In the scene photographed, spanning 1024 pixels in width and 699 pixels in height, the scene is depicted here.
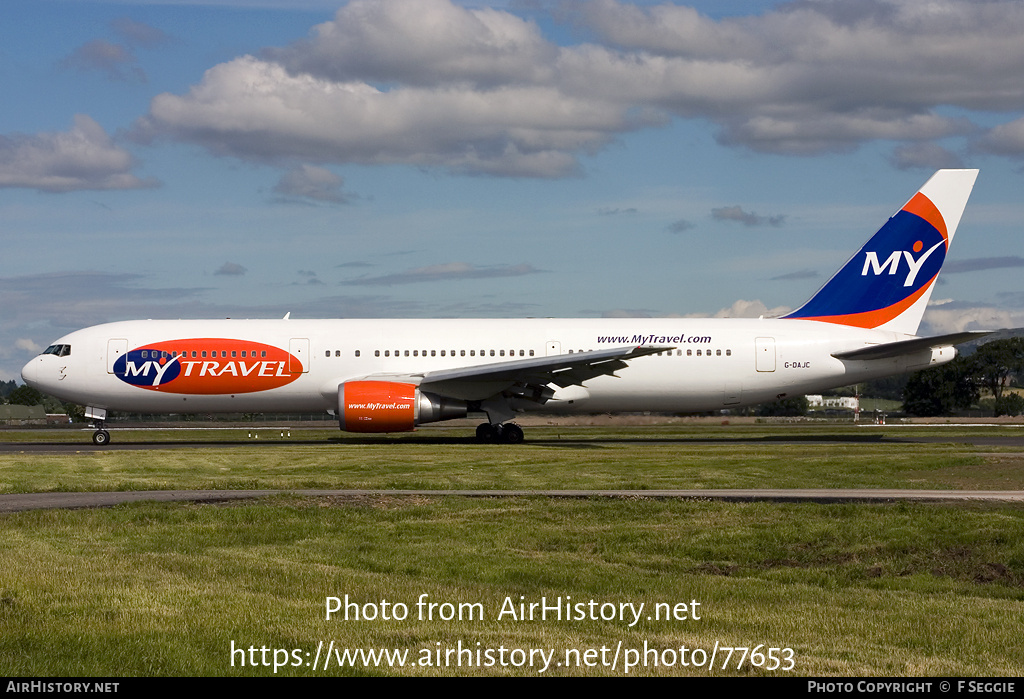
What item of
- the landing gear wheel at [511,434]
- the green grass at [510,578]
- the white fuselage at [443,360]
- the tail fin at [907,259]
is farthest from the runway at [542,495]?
the tail fin at [907,259]

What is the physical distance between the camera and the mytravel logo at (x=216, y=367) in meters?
33.2

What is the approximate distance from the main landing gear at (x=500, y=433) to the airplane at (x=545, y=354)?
0.05 meters

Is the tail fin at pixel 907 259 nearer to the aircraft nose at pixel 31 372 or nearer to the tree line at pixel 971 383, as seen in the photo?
the aircraft nose at pixel 31 372

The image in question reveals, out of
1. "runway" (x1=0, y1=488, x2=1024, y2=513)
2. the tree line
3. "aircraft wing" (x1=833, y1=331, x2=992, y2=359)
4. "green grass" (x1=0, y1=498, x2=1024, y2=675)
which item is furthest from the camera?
the tree line

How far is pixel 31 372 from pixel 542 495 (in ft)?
76.9

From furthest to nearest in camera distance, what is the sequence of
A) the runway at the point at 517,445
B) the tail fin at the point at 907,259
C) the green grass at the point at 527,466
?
the tail fin at the point at 907,259 → the runway at the point at 517,445 → the green grass at the point at 527,466

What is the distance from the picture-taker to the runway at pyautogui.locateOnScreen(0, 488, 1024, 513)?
17.1 m

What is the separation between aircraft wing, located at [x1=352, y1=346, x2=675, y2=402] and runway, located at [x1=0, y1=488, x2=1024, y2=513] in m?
11.9

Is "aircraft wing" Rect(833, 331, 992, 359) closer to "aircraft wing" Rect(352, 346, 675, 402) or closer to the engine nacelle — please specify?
"aircraft wing" Rect(352, 346, 675, 402)

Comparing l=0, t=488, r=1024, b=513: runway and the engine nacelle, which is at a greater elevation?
the engine nacelle

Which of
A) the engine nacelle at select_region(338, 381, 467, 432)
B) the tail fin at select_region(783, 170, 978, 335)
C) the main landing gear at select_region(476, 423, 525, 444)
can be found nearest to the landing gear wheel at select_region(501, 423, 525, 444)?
the main landing gear at select_region(476, 423, 525, 444)

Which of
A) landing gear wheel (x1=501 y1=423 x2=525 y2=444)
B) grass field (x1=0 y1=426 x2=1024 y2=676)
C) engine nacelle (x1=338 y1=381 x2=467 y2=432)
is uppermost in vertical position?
engine nacelle (x1=338 y1=381 x2=467 y2=432)

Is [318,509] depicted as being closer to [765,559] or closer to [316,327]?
[765,559]
